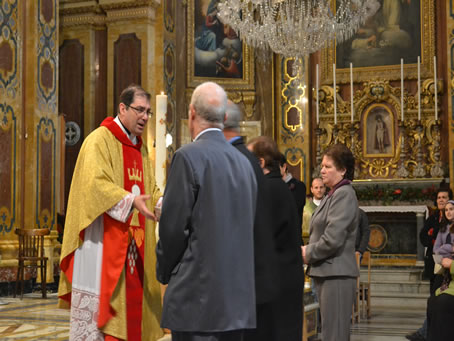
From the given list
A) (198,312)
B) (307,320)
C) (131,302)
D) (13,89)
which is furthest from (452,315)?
(13,89)

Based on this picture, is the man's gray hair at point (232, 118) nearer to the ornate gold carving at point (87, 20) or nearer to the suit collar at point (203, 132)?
the suit collar at point (203, 132)

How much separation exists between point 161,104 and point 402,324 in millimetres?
4640

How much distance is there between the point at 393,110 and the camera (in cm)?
1334

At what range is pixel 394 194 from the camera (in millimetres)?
12688

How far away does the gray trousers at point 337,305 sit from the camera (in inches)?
168

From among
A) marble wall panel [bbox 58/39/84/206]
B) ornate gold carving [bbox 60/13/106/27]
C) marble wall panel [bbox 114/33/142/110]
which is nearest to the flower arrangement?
marble wall panel [bbox 114/33/142/110]

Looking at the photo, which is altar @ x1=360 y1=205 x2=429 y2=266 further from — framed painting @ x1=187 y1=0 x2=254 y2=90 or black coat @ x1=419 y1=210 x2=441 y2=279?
black coat @ x1=419 y1=210 x2=441 y2=279

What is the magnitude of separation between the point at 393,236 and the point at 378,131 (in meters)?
2.05

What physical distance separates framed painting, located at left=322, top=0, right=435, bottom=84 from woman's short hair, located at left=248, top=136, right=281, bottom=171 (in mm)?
10164

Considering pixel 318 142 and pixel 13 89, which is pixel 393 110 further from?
pixel 13 89

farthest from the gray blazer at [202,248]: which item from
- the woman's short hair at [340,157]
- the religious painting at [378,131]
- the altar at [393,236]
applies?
the religious painting at [378,131]

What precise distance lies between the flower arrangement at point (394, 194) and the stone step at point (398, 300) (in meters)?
2.02

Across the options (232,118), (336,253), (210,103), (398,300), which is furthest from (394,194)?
(210,103)

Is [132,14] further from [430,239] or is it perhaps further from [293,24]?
[430,239]
